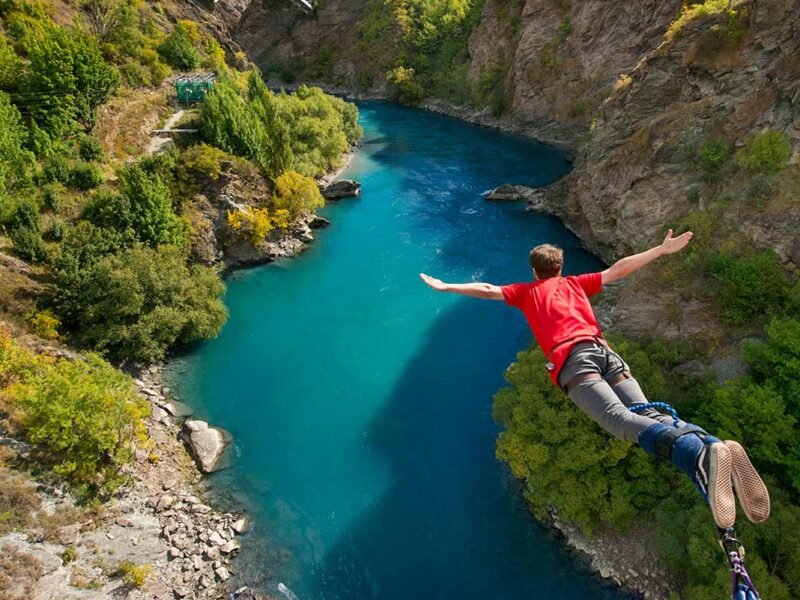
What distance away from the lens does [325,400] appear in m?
20.0

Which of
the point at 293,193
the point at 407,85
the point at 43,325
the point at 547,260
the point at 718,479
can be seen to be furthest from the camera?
the point at 407,85

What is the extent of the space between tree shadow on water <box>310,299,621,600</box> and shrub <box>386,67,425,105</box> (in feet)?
175

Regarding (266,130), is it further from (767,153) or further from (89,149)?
(767,153)

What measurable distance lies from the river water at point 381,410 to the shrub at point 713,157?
8.37 m

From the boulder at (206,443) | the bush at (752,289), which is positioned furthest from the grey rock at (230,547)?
the bush at (752,289)

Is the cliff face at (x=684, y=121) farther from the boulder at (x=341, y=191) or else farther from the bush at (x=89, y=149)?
the bush at (x=89, y=149)

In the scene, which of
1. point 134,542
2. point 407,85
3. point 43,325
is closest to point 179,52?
point 43,325

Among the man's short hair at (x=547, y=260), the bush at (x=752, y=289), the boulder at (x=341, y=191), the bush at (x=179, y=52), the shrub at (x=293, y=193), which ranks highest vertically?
the bush at (x=179, y=52)

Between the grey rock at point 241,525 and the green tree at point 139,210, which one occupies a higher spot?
the green tree at point 139,210

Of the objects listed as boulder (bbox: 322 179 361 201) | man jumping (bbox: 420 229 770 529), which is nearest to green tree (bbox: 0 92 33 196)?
boulder (bbox: 322 179 361 201)

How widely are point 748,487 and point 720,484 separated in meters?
0.47

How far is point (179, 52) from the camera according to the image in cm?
3719

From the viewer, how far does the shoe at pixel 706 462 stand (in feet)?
13.2

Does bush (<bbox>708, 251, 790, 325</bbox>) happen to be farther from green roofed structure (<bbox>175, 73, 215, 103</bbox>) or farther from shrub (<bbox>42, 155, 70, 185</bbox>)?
green roofed structure (<bbox>175, 73, 215, 103</bbox>)
